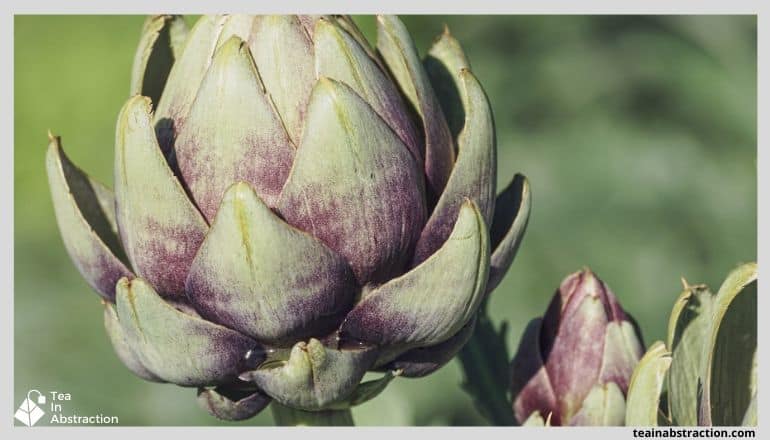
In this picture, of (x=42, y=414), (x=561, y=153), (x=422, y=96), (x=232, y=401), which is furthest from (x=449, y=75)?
(x=561, y=153)

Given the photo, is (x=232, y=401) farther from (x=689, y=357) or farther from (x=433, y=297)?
(x=689, y=357)

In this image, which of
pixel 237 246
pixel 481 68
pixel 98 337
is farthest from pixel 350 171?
pixel 481 68

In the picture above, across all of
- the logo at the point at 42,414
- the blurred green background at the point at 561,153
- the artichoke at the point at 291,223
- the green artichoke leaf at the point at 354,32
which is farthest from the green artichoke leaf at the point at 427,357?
the blurred green background at the point at 561,153

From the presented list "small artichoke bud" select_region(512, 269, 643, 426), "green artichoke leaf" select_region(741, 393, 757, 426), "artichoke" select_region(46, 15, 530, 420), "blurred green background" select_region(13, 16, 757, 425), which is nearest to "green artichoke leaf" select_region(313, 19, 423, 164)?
"artichoke" select_region(46, 15, 530, 420)

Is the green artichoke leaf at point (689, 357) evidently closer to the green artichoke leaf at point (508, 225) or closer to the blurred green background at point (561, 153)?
the green artichoke leaf at point (508, 225)

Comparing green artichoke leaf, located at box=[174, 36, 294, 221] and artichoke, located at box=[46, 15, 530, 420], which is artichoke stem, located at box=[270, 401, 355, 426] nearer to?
artichoke, located at box=[46, 15, 530, 420]
